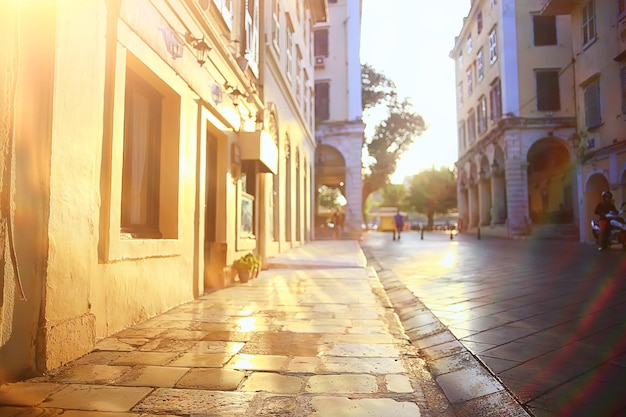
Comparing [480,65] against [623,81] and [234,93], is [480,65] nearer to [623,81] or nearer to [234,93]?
[623,81]

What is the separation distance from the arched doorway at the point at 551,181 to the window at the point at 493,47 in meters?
6.29

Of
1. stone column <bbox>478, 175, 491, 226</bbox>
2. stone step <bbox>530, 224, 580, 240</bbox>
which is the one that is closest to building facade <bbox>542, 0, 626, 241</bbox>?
stone step <bbox>530, 224, 580, 240</bbox>

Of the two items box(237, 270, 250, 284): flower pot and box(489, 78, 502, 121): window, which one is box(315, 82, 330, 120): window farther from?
box(237, 270, 250, 284): flower pot

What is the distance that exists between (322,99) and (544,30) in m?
13.2

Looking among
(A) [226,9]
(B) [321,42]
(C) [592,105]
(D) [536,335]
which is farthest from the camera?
(B) [321,42]

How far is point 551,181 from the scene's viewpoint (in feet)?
96.0

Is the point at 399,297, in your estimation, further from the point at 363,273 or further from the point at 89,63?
the point at 89,63

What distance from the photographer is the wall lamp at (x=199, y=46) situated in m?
5.50

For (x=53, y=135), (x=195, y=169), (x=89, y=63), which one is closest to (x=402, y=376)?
(x=53, y=135)

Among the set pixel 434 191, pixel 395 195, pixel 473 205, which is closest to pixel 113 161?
pixel 473 205

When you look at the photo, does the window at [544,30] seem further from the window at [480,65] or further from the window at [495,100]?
the window at [480,65]

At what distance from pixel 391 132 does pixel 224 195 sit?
95.5 feet

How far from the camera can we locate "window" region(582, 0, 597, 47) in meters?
16.1

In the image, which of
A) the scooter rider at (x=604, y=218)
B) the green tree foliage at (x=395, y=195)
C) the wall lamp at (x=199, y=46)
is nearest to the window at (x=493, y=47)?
the scooter rider at (x=604, y=218)
